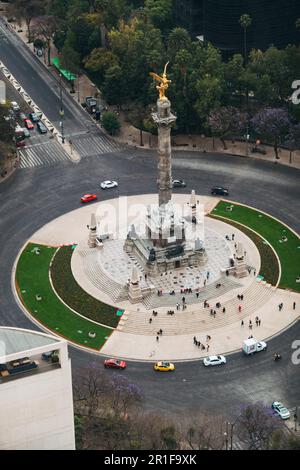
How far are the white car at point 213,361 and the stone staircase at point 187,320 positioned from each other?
9.28 metres

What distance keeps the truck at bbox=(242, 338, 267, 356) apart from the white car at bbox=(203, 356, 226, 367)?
183 inches

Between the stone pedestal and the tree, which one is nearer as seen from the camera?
the tree

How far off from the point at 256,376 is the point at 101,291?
38.4m

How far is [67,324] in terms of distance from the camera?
190625mm

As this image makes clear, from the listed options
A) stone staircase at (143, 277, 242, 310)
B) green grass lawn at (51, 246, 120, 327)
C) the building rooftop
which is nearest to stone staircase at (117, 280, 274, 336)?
green grass lawn at (51, 246, 120, 327)

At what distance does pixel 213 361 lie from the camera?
180m

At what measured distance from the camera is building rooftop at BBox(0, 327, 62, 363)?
14388 cm

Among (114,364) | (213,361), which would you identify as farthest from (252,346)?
(114,364)

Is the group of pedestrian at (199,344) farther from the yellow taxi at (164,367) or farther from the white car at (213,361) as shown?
the yellow taxi at (164,367)

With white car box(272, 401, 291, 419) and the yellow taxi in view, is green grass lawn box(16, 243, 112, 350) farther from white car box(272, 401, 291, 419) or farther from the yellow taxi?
white car box(272, 401, 291, 419)

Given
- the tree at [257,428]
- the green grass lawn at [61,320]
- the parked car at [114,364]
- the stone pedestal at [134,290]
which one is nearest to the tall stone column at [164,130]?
the stone pedestal at [134,290]

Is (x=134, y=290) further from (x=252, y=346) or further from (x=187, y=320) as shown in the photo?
(x=252, y=346)

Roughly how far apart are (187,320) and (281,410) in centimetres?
3123
